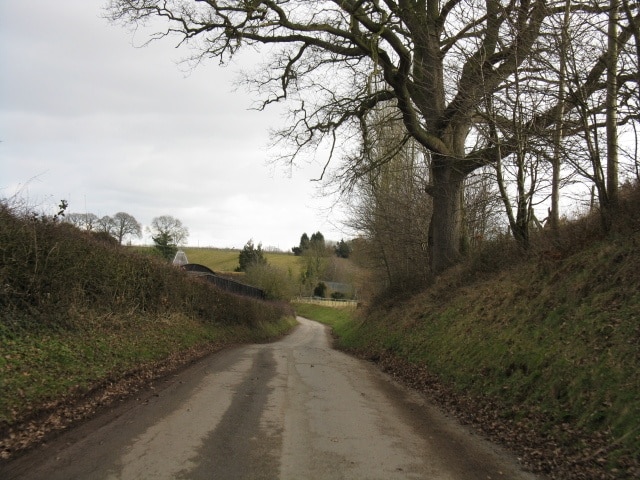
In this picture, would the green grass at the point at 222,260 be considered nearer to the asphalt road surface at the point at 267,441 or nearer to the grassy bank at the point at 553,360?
the grassy bank at the point at 553,360

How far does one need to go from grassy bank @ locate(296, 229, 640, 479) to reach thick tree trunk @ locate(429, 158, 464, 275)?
4591 mm

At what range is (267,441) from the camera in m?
5.81

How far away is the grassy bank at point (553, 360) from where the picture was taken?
5.34m

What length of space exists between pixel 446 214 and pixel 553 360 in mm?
10897

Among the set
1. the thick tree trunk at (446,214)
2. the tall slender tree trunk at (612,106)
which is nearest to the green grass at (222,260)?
the thick tree trunk at (446,214)

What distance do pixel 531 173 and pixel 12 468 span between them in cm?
1274

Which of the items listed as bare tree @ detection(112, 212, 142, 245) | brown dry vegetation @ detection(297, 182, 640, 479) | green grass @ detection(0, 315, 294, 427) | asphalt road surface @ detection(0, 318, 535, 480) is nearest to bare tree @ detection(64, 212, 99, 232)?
green grass @ detection(0, 315, 294, 427)

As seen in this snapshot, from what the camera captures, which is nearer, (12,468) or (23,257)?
(12,468)

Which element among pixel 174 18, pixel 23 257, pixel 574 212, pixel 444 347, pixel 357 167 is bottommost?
pixel 444 347

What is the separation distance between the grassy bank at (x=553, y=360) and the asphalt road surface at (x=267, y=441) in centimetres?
61

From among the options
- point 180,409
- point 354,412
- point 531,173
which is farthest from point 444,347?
point 180,409

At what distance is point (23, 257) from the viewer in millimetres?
9367

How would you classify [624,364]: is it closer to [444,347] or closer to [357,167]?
[444,347]

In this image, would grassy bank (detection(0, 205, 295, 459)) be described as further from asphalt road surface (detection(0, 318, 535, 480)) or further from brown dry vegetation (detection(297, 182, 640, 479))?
brown dry vegetation (detection(297, 182, 640, 479))
